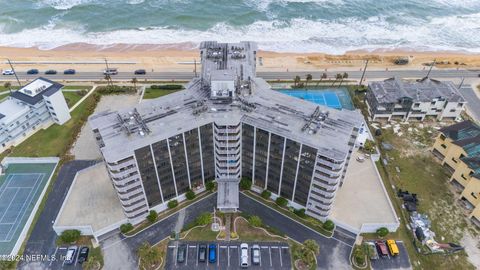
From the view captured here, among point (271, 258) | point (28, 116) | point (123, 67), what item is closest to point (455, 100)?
point (271, 258)

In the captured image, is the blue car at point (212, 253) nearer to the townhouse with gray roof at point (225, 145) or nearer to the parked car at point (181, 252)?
the parked car at point (181, 252)

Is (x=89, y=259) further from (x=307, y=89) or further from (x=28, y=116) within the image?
(x=307, y=89)

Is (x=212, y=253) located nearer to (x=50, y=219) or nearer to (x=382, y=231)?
(x=382, y=231)

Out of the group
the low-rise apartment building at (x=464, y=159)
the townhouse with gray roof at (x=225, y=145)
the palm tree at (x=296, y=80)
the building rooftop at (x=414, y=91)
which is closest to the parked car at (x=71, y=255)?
the townhouse with gray roof at (x=225, y=145)

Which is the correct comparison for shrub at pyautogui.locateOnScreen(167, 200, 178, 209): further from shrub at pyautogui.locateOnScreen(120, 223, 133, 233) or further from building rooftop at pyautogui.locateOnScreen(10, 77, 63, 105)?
building rooftop at pyautogui.locateOnScreen(10, 77, 63, 105)

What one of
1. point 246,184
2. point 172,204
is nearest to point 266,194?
point 246,184
